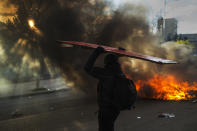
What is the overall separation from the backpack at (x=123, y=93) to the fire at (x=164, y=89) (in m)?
5.99

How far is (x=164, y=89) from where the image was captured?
8.31 metres

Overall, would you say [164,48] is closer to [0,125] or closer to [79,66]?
[79,66]

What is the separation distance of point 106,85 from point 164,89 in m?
6.38

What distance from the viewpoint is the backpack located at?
2508 millimetres

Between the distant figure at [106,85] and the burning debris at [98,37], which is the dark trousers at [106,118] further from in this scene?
the burning debris at [98,37]

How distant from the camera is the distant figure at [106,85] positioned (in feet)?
8.39

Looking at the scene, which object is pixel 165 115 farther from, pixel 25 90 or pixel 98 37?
pixel 25 90

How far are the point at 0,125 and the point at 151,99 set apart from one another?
5.62 meters

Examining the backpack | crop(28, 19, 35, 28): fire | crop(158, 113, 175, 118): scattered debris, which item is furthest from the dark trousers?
crop(28, 19, 35, 28): fire

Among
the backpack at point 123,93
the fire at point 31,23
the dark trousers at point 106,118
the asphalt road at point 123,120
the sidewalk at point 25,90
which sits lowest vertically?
the sidewalk at point 25,90

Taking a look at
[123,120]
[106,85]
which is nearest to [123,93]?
[106,85]

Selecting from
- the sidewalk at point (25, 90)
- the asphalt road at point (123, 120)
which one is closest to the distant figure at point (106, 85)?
the asphalt road at point (123, 120)

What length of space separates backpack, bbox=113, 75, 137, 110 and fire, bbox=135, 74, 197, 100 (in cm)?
599

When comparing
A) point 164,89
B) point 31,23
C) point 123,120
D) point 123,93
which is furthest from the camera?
point 31,23
